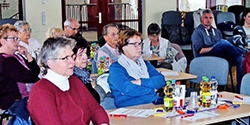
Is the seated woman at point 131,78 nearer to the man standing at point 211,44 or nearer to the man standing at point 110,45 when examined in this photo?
the man standing at point 110,45

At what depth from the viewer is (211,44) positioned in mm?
6371

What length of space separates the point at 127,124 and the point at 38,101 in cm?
66

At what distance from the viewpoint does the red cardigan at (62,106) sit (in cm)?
214

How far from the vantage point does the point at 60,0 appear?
28.5ft

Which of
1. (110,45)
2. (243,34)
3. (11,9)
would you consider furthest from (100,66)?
(11,9)

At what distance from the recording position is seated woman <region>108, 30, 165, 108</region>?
3.27 m

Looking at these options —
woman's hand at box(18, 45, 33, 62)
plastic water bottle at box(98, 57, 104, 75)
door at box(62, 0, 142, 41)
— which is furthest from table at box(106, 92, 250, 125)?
door at box(62, 0, 142, 41)

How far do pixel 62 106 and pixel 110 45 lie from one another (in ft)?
10.4

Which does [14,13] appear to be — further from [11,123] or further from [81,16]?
[11,123]

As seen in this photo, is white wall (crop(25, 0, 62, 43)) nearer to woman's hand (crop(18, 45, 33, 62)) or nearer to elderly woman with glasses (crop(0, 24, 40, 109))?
woman's hand (crop(18, 45, 33, 62))

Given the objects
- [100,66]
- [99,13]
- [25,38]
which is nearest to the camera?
[100,66]

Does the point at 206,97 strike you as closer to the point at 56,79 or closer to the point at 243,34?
the point at 56,79

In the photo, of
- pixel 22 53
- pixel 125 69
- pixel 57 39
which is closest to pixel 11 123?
pixel 57 39

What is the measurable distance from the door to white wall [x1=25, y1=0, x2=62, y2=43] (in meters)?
0.38
